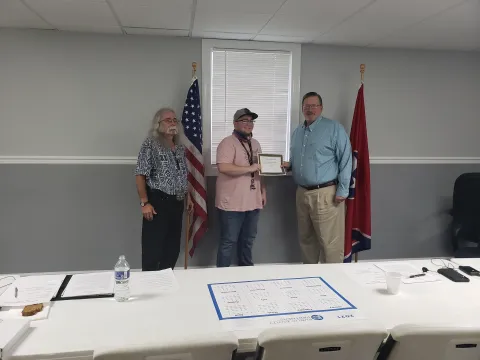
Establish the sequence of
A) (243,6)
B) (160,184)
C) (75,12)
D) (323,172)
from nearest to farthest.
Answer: (243,6)
(75,12)
(160,184)
(323,172)

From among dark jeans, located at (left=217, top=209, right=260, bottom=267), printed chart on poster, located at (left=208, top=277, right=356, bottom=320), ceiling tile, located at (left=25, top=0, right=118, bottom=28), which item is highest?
ceiling tile, located at (left=25, top=0, right=118, bottom=28)

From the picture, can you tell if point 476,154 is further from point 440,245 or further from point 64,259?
point 64,259

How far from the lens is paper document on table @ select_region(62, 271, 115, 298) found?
158 centimetres

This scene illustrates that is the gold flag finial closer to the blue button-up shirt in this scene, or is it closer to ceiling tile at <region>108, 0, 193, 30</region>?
ceiling tile at <region>108, 0, 193, 30</region>

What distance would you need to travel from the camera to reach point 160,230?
2988 mm

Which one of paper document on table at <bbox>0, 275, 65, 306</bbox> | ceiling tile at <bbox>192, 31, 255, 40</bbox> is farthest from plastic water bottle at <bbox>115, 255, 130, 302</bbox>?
ceiling tile at <bbox>192, 31, 255, 40</bbox>

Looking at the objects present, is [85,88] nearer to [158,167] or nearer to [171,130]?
[171,130]

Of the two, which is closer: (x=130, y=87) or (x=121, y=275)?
(x=121, y=275)

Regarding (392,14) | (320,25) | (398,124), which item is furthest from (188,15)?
(398,124)

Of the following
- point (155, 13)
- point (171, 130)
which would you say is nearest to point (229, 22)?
point (155, 13)

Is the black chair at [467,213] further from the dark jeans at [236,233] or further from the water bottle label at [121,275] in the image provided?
the water bottle label at [121,275]

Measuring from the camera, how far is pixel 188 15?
9.29 ft

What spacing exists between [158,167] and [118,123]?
85 cm

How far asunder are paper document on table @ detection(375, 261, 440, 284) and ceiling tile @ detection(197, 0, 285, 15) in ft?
5.82
